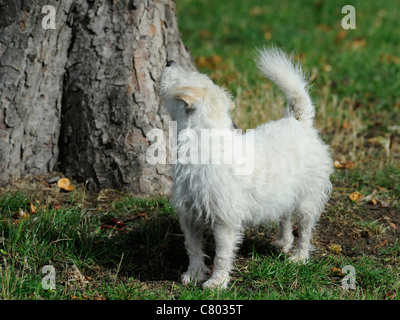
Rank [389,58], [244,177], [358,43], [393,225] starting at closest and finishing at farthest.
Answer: [244,177] < [393,225] < [389,58] < [358,43]

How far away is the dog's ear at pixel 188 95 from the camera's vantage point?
10.8ft

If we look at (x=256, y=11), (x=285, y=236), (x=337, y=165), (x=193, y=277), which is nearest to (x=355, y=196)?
(x=337, y=165)

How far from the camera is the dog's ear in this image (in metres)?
3.30

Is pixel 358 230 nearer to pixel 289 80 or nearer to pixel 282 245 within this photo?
pixel 282 245

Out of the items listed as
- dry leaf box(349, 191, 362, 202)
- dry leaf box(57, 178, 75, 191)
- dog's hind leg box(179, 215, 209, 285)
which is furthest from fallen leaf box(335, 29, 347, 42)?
dog's hind leg box(179, 215, 209, 285)

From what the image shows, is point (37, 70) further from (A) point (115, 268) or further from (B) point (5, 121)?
(A) point (115, 268)

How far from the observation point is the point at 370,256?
424cm

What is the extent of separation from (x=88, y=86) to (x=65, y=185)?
862mm

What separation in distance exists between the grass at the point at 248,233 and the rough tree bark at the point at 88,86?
26 cm

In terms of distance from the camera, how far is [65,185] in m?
4.88

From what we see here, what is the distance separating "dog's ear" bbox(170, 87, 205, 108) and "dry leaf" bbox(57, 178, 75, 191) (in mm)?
1922

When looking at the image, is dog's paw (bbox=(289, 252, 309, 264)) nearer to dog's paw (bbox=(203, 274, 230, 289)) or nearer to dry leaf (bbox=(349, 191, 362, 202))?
dog's paw (bbox=(203, 274, 230, 289))

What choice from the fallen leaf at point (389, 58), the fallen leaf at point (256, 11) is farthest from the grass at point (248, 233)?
the fallen leaf at point (256, 11)

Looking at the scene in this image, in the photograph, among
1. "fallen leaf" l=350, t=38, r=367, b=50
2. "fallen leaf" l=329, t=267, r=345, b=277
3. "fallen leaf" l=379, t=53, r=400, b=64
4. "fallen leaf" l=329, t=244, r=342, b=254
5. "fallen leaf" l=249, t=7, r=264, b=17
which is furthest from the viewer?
"fallen leaf" l=249, t=7, r=264, b=17
